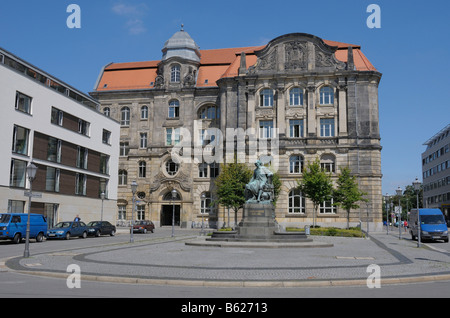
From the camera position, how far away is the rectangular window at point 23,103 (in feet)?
124

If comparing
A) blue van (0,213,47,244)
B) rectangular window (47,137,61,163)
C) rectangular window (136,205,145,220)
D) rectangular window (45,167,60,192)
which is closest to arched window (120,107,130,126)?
rectangular window (136,205,145,220)

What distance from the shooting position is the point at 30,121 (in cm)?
3888

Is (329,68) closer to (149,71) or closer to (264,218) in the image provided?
(149,71)

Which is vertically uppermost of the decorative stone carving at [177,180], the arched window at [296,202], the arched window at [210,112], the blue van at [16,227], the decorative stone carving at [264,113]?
the arched window at [210,112]

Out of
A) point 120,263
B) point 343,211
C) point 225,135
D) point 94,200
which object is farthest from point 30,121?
point 343,211

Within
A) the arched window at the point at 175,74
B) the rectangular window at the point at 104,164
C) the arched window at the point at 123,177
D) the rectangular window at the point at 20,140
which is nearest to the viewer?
the rectangular window at the point at 20,140

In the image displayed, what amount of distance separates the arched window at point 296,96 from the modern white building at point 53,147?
2112 cm

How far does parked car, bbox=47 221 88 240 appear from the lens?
33.1 metres

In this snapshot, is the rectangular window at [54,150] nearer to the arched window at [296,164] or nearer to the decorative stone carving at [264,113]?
the decorative stone carving at [264,113]

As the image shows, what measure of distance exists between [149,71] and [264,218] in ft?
136

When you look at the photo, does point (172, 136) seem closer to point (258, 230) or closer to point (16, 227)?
point (16, 227)

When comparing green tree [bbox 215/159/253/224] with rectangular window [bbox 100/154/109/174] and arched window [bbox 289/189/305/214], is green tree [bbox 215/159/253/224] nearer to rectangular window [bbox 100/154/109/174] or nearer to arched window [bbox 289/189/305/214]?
arched window [bbox 289/189/305/214]

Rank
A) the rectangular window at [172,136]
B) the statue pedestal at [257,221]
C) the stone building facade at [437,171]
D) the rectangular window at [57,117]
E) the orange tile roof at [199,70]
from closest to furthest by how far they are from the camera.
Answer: the statue pedestal at [257,221], the rectangular window at [57,117], the orange tile roof at [199,70], the rectangular window at [172,136], the stone building facade at [437,171]

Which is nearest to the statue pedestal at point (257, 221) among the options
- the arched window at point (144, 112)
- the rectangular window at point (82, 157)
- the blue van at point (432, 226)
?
the blue van at point (432, 226)
